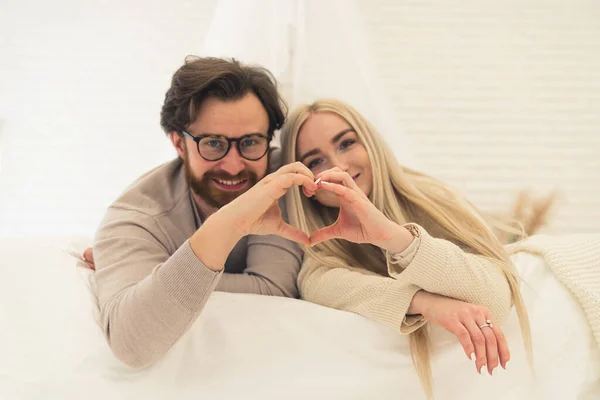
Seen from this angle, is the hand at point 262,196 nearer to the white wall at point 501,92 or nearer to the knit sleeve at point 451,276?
the knit sleeve at point 451,276

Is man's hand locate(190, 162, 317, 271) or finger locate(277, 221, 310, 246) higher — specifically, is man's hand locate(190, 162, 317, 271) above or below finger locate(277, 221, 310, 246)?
above

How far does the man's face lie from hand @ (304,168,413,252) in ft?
1.12

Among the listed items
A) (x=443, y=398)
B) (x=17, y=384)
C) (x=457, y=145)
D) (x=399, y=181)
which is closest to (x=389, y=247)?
(x=443, y=398)

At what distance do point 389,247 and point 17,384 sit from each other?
70 centimetres

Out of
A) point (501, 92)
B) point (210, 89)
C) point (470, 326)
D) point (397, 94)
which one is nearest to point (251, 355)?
point (470, 326)

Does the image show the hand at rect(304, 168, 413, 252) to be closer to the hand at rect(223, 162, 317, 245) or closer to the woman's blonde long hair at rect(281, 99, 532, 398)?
the hand at rect(223, 162, 317, 245)

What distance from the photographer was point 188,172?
1378 millimetres

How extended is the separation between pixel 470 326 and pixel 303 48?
3.82 ft

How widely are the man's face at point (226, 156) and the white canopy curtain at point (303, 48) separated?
0.49 m

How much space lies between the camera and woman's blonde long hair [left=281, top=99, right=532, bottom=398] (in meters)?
1.35

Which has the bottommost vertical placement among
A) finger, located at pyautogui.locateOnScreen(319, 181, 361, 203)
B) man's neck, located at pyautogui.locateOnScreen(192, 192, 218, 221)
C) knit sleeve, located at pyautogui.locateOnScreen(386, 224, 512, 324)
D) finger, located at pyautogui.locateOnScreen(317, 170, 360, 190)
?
knit sleeve, located at pyautogui.locateOnScreen(386, 224, 512, 324)

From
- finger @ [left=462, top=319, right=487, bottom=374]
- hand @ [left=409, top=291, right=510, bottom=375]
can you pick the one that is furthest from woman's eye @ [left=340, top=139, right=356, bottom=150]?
finger @ [left=462, top=319, right=487, bottom=374]

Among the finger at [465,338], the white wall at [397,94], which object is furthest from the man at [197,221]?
the white wall at [397,94]

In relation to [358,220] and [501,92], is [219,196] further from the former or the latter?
[501,92]
